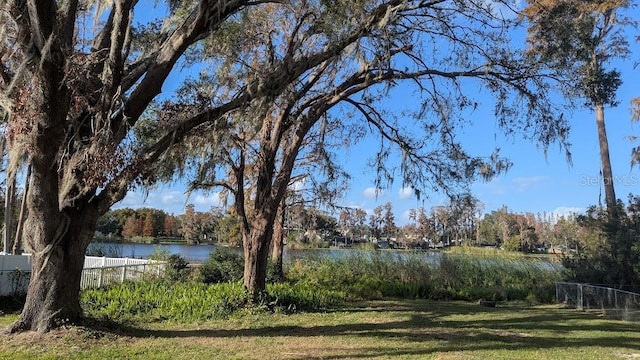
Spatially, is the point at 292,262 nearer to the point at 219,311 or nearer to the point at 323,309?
the point at 323,309

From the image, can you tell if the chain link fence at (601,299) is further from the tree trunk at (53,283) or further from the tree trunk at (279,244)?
the tree trunk at (53,283)

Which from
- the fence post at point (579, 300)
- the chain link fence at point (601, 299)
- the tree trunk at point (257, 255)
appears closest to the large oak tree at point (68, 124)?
the tree trunk at point (257, 255)

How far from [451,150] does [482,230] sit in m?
60.1

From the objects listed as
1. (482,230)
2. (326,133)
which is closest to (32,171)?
(326,133)

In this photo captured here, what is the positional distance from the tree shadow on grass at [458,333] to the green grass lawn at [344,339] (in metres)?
0.02

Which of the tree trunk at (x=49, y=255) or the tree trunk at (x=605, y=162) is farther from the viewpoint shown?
the tree trunk at (x=605, y=162)

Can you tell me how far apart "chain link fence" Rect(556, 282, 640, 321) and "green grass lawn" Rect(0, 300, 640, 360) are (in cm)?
104

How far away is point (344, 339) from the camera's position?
→ 8930mm

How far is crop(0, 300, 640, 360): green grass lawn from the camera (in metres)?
7.41

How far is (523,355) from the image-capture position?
7.86 metres

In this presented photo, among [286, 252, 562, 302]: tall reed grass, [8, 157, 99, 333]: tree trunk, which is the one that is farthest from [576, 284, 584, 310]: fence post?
[8, 157, 99, 333]: tree trunk

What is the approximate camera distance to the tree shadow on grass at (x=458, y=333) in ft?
28.2

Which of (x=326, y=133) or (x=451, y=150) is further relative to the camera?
(x=326, y=133)

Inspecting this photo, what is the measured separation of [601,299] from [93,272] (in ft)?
47.0
